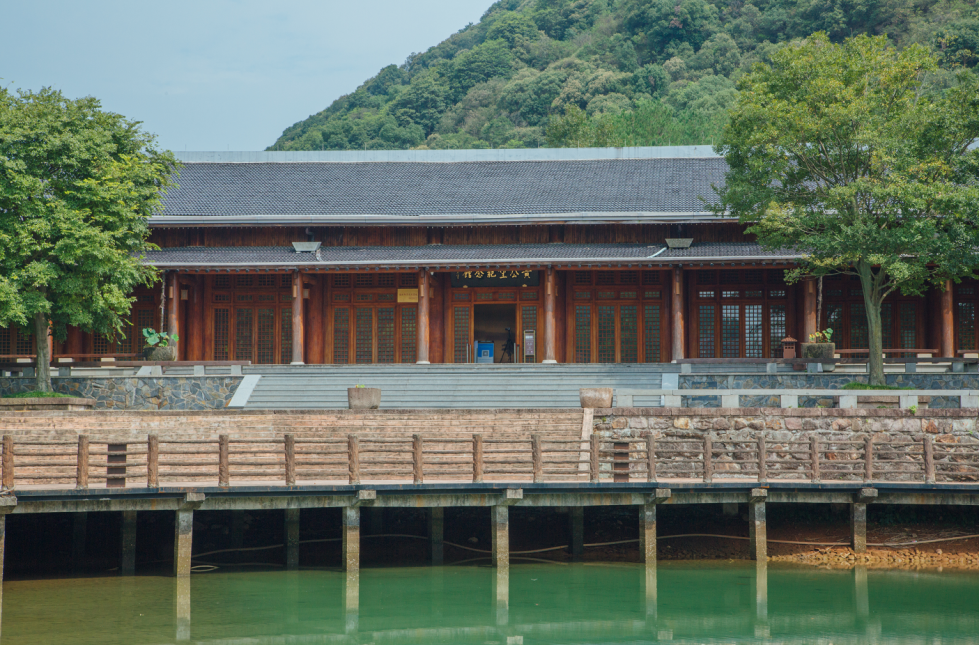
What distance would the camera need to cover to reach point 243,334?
31.7 metres

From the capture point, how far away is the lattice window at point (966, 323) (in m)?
29.8

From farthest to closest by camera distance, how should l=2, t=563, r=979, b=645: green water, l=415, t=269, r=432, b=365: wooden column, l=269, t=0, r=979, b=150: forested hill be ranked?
l=269, t=0, r=979, b=150: forested hill < l=415, t=269, r=432, b=365: wooden column < l=2, t=563, r=979, b=645: green water

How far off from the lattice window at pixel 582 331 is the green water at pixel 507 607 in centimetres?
1306

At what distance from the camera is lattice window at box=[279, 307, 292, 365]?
31594mm

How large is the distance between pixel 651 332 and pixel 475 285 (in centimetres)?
567

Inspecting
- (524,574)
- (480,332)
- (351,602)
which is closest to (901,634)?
(524,574)

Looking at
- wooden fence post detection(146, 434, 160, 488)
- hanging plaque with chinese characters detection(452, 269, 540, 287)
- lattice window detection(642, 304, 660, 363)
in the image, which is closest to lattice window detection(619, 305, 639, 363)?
lattice window detection(642, 304, 660, 363)

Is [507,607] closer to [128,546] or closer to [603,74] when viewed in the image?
[128,546]

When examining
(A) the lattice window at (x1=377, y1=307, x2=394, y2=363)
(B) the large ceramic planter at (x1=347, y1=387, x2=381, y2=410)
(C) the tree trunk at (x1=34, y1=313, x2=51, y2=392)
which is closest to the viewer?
(B) the large ceramic planter at (x1=347, y1=387, x2=381, y2=410)

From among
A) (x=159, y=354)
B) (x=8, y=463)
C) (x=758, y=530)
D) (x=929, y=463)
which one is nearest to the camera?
(x=8, y=463)

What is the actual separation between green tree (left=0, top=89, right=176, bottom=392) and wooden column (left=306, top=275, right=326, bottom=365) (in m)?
6.74

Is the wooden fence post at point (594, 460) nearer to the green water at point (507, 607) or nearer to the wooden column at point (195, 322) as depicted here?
the green water at point (507, 607)

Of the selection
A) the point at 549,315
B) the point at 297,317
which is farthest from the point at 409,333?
the point at 549,315

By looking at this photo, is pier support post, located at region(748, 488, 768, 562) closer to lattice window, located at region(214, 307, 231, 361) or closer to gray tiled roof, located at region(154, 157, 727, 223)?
gray tiled roof, located at region(154, 157, 727, 223)
